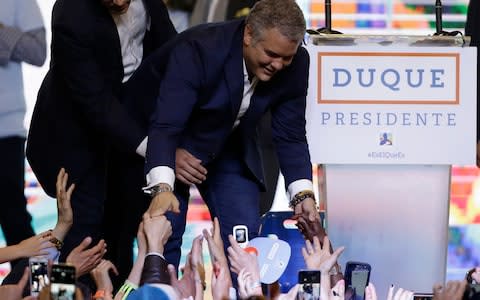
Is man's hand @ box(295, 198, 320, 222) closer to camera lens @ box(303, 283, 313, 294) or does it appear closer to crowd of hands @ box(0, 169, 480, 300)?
crowd of hands @ box(0, 169, 480, 300)

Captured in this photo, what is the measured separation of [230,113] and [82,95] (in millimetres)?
557

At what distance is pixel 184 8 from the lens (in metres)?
6.11

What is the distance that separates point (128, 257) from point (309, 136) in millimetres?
975

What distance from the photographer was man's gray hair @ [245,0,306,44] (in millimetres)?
4285

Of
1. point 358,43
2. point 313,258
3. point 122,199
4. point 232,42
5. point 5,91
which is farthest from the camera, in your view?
point 5,91

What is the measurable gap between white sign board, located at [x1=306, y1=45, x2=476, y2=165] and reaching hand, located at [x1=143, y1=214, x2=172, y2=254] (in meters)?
1.13

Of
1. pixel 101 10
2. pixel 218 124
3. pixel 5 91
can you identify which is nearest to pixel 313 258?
pixel 218 124

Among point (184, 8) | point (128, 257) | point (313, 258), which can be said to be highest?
point (184, 8)

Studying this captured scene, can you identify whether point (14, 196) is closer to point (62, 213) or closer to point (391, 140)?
point (62, 213)

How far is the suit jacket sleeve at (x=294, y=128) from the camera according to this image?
183 inches

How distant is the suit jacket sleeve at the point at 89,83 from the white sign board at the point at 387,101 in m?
0.66

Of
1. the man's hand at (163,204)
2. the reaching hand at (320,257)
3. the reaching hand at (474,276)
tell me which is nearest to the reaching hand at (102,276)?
the man's hand at (163,204)

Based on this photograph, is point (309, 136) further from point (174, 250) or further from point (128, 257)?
point (128, 257)

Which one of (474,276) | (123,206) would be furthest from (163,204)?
(123,206)
